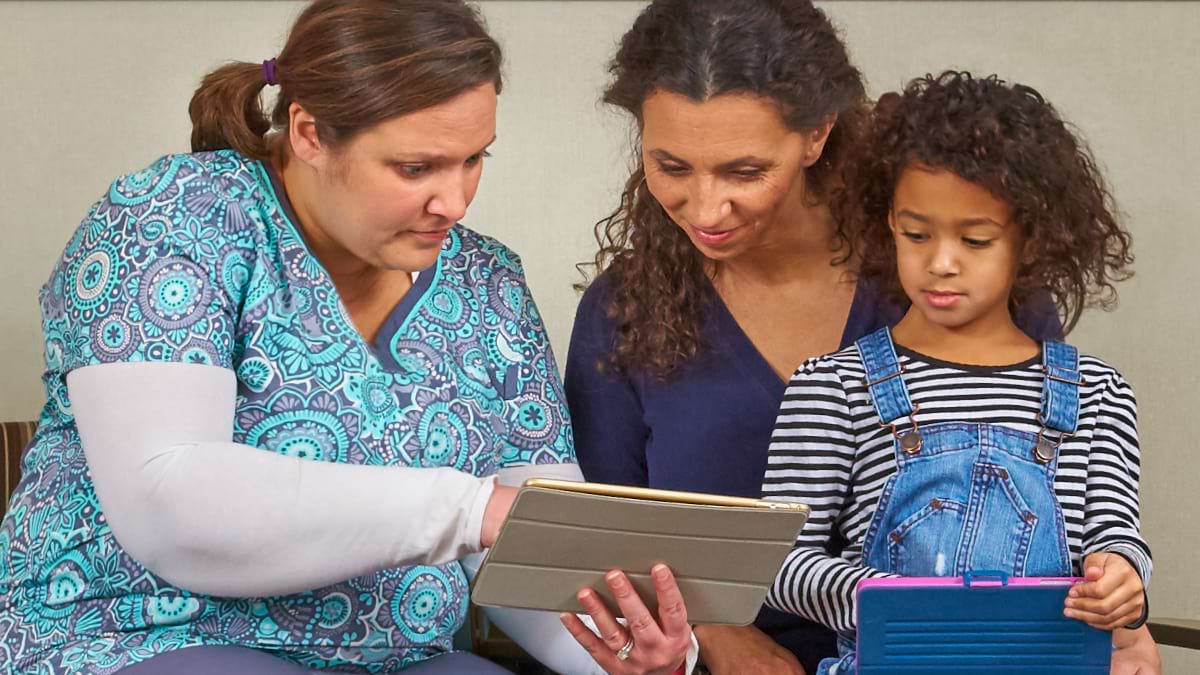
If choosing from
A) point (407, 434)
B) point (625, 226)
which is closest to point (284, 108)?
point (407, 434)

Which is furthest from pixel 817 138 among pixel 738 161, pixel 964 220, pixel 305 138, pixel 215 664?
pixel 215 664

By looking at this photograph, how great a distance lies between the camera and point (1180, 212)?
10.6 ft

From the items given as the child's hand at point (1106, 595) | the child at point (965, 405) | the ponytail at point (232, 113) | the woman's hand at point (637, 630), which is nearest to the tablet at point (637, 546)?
the woman's hand at point (637, 630)

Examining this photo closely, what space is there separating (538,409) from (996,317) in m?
0.61

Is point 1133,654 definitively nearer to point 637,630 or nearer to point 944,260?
point 944,260

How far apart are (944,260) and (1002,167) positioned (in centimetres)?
13

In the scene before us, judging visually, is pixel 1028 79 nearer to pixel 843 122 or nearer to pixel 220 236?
pixel 843 122

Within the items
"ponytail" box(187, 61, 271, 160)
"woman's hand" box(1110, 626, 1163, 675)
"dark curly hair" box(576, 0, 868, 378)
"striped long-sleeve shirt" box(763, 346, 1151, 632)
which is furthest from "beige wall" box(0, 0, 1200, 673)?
"woman's hand" box(1110, 626, 1163, 675)

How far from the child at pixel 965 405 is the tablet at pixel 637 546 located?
0.87 feet

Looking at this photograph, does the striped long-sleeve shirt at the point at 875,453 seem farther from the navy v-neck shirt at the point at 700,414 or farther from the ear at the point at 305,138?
the ear at the point at 305,138

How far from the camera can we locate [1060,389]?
1.87 metres

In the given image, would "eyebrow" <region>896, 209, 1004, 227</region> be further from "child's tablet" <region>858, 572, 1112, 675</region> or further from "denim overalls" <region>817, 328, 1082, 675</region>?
"child's tablet" <region>858, 572, 1112, 675</region>

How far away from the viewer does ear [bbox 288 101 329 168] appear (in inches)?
70.3

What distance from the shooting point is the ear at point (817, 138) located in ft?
6.79
